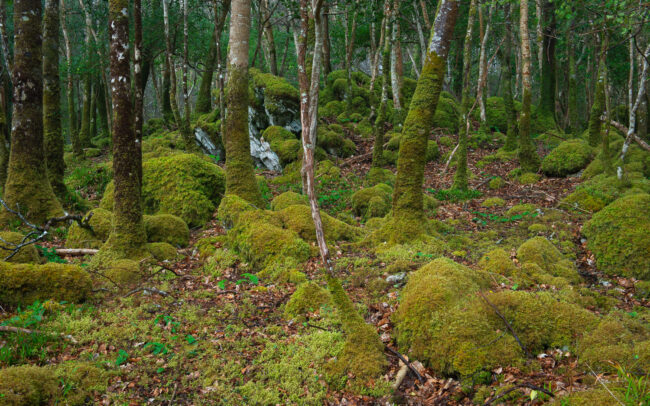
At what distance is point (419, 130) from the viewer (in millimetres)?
6953

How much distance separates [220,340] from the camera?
4809mm

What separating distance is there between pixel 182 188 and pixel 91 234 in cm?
254

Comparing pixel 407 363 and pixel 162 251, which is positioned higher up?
pixel 162 251

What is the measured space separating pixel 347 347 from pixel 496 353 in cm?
156

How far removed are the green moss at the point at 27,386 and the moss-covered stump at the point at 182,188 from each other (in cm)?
583

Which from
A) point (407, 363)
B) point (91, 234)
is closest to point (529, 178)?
point (407, 363)

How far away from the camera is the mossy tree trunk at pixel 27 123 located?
7777 millimetres

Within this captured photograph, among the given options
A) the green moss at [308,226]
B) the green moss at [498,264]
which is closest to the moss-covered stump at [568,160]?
the green moss at [498,264]

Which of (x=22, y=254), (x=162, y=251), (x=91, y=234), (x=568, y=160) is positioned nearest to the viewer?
(x=22, y=254)

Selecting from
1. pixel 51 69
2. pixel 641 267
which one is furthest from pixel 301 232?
pixel 51 69

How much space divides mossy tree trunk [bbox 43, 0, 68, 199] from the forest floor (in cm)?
477

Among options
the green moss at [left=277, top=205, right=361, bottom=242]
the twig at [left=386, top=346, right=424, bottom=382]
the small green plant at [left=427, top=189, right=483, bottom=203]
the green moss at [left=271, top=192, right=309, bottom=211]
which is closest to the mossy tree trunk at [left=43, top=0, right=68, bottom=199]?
the green moss at [left=271, top=192, right=309, bottom=211]

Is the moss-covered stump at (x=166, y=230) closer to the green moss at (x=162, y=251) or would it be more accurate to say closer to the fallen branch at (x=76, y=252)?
the green moss at (x=162, y=251)

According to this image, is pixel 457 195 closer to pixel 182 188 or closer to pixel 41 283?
pixel 182 188
